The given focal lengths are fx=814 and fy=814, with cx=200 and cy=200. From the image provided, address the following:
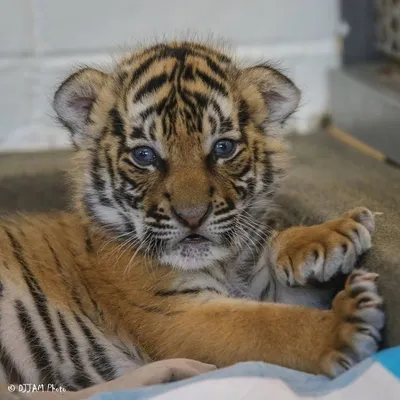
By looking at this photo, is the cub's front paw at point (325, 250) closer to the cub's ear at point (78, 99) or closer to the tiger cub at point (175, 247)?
Answer: the tiger cub at point (175, 247)

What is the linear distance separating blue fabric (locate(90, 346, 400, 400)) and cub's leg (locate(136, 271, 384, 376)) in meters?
0.02

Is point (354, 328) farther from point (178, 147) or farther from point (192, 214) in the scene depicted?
point (178, 147)

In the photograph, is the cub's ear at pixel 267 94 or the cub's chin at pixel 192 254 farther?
the cub's ear at pixel 267 94

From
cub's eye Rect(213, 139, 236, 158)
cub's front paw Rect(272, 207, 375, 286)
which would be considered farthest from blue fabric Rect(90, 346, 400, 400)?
cub's eye Rect(213, 139, 236, 158)

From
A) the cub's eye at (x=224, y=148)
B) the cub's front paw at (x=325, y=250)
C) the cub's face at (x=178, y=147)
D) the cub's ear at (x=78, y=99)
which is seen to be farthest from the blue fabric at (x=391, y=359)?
the cub's ear at (x=78, y=99)

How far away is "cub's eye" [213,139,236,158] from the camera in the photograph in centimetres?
168

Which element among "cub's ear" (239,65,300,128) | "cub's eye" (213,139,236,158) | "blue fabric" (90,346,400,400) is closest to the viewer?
"blue fabric" (90,346,400,400)

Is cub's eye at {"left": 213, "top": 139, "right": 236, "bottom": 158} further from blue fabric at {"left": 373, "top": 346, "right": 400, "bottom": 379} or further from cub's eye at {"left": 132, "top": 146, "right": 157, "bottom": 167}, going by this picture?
blue fabric at {"left": 373, "top": 346, "right": 400, "bottom": 379}

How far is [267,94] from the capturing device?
1856 millimetres

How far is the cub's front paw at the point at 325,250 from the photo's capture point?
63.9 inches

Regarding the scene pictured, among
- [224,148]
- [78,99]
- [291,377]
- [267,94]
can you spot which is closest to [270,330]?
[291,377]

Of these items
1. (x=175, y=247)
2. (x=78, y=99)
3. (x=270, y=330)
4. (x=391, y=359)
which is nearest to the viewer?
(x=391, y=359)

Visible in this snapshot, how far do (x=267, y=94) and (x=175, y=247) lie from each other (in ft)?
1.45

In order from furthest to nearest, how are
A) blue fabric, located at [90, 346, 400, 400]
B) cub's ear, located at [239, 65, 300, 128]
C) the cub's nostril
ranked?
cub's ear, located at [239, 65, 300, 128], the cub's nostril, blue fabric, located at [90, 346, 400, 400]
